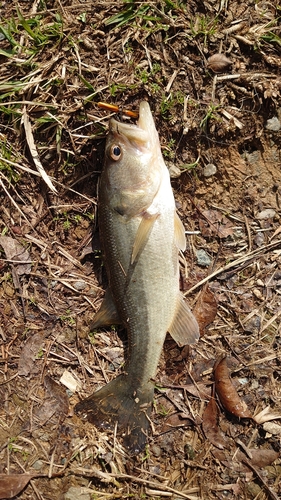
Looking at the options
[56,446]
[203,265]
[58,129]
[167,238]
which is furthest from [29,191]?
[56,446]

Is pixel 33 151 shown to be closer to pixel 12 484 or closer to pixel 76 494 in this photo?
pixel 12 484

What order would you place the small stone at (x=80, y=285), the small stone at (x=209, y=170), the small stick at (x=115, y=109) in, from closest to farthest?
the small stick at (x=115, y=109) < the small stone at (x=209, y=170) < the small stone at (x=80, y=285)

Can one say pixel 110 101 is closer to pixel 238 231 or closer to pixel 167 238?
pixel 167 238

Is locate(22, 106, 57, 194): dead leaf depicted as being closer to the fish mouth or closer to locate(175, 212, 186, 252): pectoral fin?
the fish mouth

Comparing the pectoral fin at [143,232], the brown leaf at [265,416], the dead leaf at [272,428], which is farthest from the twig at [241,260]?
the dead leaf at [272,428]

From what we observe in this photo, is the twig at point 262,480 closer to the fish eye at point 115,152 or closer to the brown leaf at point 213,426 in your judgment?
the brown leaf at point 213,426

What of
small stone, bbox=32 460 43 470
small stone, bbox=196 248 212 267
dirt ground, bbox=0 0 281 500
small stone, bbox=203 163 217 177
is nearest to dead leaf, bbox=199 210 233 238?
dirt ground, bbox=0 0 281 500
